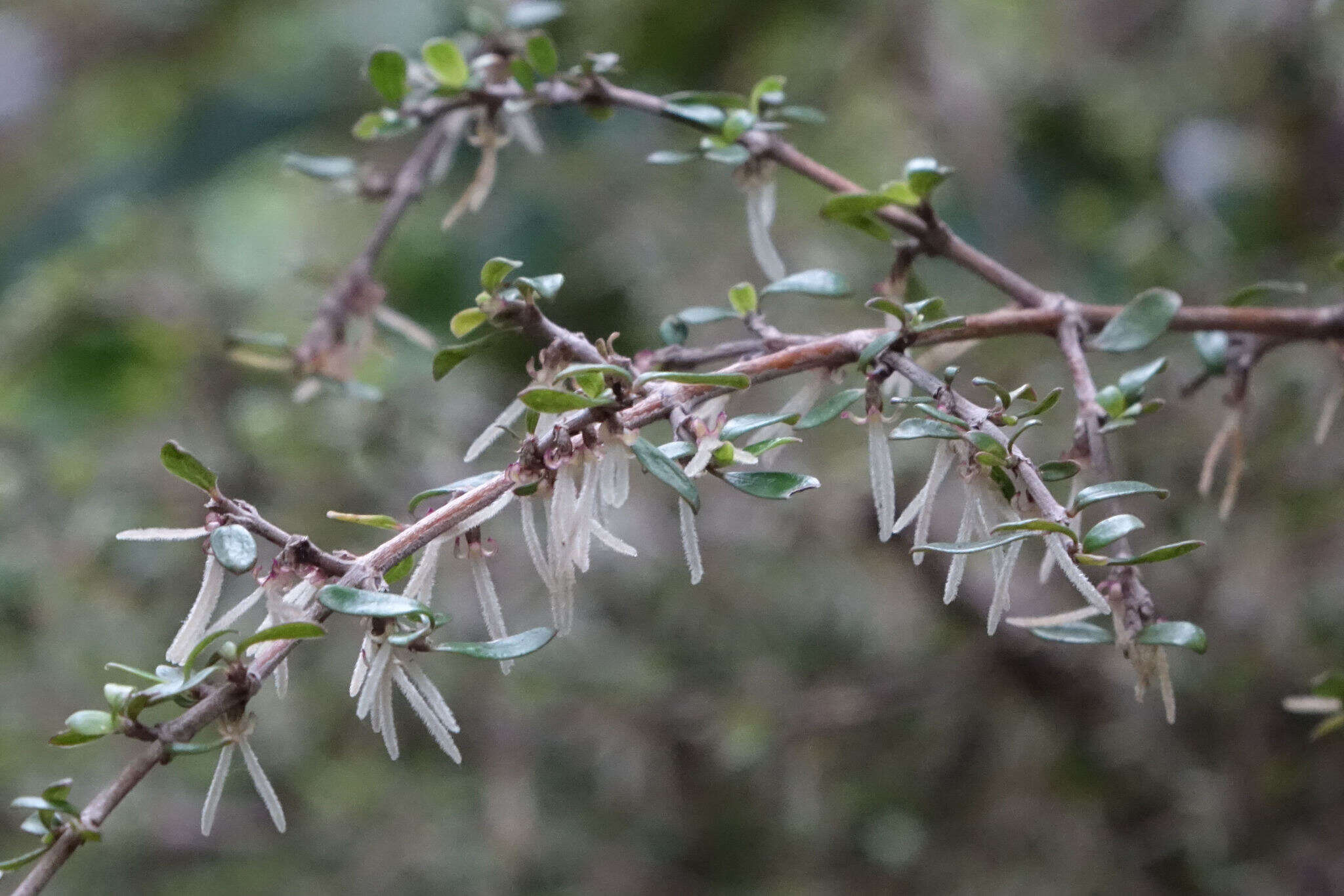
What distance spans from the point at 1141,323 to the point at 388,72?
32 centimetres

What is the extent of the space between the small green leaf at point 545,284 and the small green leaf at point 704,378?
4cm

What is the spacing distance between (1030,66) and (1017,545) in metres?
1.14

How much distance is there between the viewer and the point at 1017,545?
32cm

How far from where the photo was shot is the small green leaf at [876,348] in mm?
335

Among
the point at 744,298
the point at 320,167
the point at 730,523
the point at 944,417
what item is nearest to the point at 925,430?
the point at 944,417

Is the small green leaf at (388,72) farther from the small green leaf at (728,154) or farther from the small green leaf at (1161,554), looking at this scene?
the small green leaf at (1161,554)

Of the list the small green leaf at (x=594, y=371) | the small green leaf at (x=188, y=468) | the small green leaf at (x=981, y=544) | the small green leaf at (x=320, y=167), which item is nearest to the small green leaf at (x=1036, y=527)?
the small green leaf at (x=981, y=544)

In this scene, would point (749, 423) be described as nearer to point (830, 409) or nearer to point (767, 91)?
point (830, 409)

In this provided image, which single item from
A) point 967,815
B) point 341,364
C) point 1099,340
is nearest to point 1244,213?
point 967,815

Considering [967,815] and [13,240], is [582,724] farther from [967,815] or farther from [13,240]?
[13,240]

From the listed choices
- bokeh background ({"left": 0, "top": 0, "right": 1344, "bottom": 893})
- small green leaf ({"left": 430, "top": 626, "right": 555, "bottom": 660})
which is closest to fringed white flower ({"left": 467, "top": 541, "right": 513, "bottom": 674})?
small green leaf ({"left": 430, "top": 626, "right": 555, "bottom": 660})

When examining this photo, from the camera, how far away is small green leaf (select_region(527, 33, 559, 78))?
47cm

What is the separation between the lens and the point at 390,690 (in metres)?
0.31

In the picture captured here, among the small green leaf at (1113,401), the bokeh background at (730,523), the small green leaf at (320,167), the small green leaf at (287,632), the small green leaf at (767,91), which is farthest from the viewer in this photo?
the bokeh background at (730,523)
